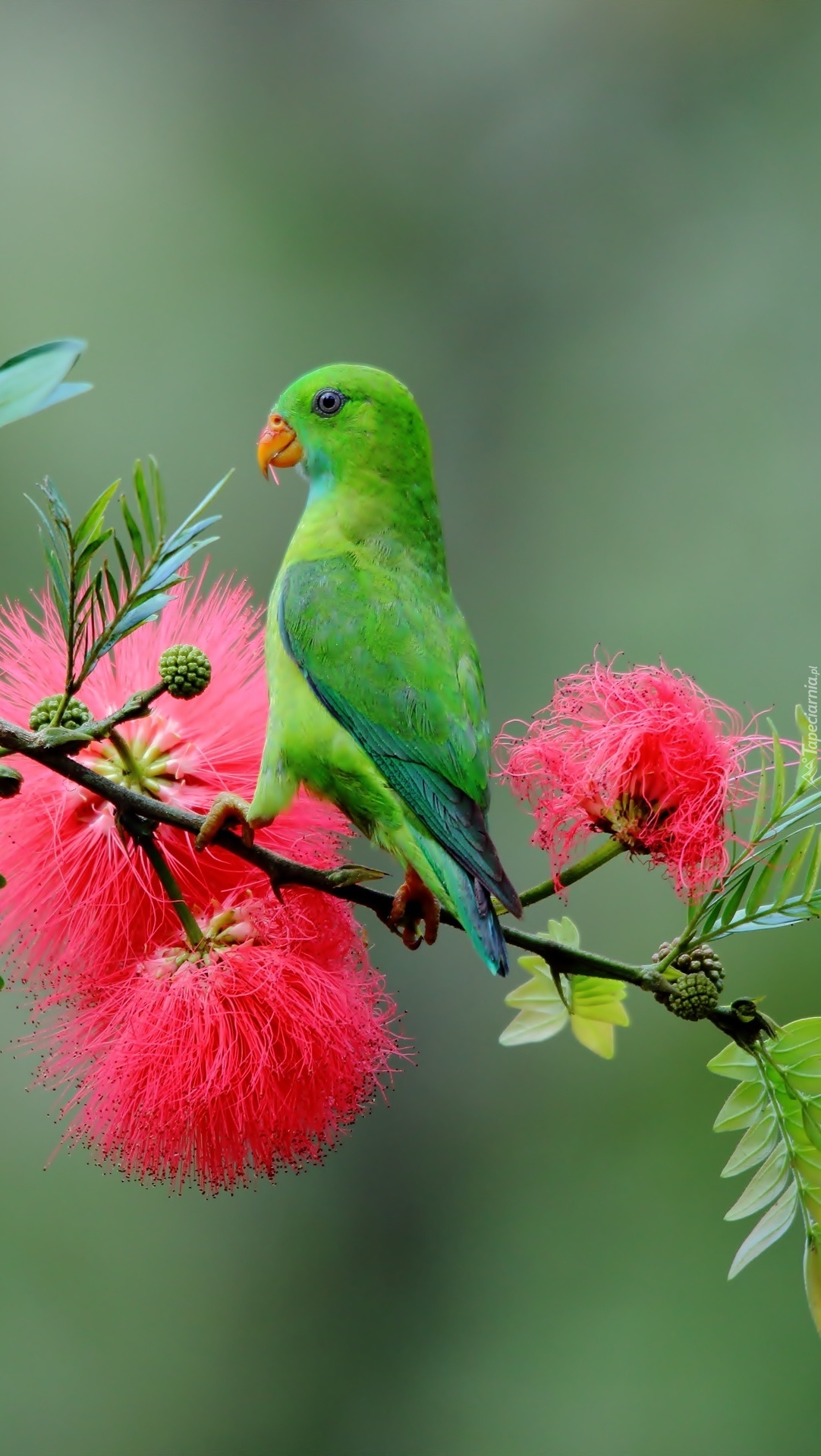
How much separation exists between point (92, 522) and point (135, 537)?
2.1 inches

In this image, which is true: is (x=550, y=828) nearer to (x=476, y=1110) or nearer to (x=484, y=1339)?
(x=476, y=1110)

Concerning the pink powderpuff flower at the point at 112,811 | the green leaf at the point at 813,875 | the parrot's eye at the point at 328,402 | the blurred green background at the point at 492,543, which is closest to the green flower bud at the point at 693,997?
the green leaf at the point at 813,875

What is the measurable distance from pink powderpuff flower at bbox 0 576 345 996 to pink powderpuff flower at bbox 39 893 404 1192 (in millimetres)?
43

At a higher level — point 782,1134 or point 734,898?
point 734,898

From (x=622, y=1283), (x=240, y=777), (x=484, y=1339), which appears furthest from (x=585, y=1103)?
(x=240, y=777)

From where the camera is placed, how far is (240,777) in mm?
1415

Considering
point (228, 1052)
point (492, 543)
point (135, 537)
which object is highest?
point (492, 543)

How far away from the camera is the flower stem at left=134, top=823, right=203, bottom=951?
3.88 feet

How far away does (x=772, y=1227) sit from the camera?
118 cm

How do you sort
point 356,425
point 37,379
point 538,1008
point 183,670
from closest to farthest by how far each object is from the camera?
point 37,379 → point 183,670 → point 538,1008 → point 356,425

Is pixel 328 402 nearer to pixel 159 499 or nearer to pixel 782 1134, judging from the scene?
pixel 159 499

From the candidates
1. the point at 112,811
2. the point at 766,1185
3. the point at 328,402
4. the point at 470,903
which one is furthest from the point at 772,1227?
the point at 328,402

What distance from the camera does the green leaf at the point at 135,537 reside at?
3.36 feet

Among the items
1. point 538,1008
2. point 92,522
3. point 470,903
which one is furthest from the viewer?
point 538,1008
